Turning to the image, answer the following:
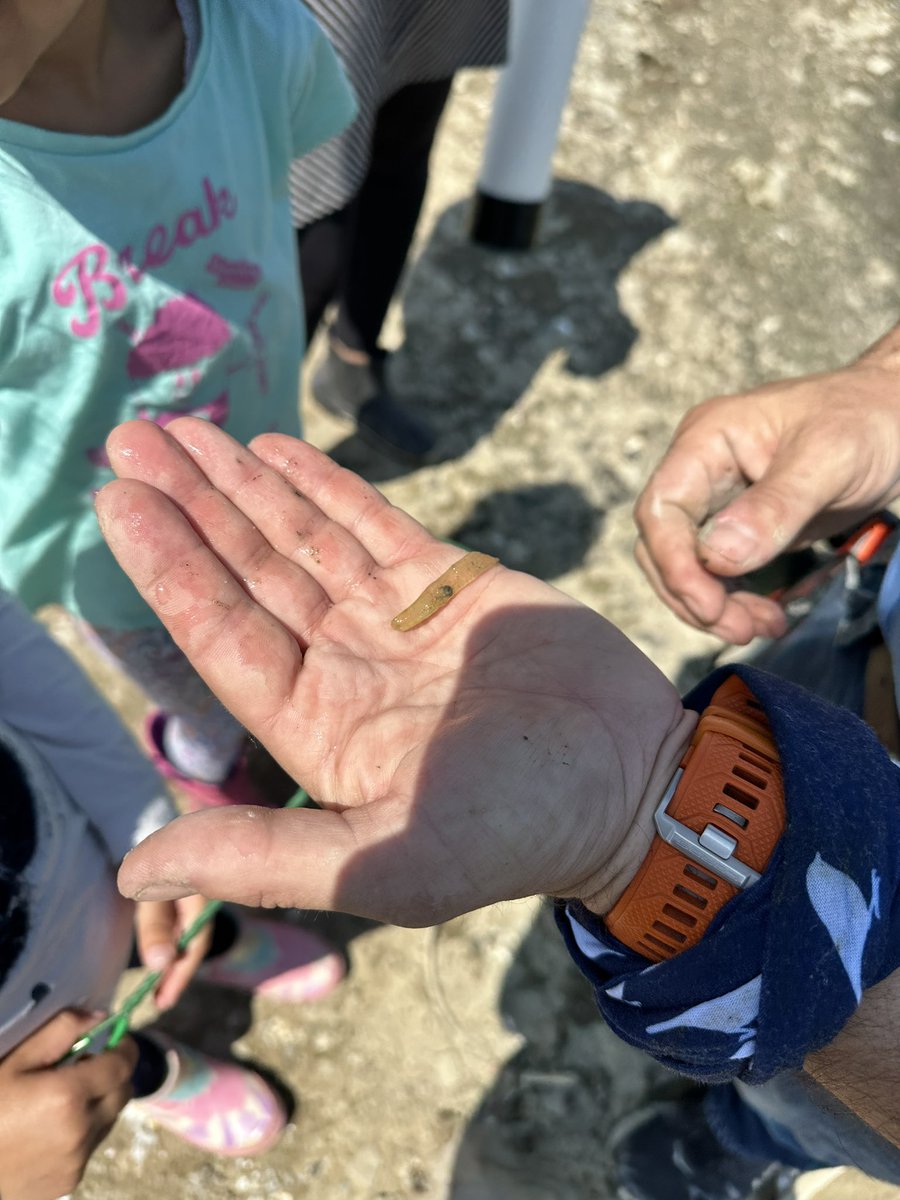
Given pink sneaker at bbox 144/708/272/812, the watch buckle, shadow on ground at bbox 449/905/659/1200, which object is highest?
the watch buckle

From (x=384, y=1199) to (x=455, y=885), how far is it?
1.53 metres

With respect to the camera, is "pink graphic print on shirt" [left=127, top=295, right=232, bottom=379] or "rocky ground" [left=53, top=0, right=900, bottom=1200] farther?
"rocky ground" [left=53, top=0, right=900, bottom=1200]

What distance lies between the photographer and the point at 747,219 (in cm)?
429

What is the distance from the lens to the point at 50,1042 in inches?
68.4

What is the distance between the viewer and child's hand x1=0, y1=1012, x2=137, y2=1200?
162 centimetres

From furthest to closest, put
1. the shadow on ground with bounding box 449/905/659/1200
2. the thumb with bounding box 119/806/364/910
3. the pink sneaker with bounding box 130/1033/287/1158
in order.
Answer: the shadow on ground with bounding box 449/905/659/1200 → the pink sneaker with bounding box 130/1033/287/1158 → the thumb with bounding box 119/806/364/910

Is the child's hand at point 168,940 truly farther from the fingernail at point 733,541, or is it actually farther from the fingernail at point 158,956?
the fingernail at point 733,541

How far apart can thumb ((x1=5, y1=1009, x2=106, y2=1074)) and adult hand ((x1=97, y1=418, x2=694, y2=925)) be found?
2.10 feet

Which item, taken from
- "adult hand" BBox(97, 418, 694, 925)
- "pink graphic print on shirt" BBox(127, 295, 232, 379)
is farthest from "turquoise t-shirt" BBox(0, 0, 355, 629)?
"adult hand" BBox(97, 418, 694, 925)

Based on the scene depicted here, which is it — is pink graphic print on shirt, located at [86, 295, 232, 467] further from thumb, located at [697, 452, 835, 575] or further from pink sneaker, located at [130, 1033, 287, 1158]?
pink sneaker, located at [130, 1033, 287, 1158]

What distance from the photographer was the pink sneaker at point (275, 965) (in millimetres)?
2531

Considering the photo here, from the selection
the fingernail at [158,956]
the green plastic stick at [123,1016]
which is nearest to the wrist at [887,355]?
the green plastic stick at [123,1016]

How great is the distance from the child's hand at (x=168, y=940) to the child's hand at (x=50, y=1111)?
0.26 metres

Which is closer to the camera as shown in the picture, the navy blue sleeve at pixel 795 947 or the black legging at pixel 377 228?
the navy blue sleeve at pixel 795 947
